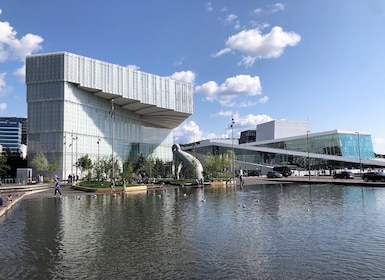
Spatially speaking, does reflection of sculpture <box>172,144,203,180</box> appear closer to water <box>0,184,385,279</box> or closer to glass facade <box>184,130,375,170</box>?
glass facade <box>184,130,375,170</box>

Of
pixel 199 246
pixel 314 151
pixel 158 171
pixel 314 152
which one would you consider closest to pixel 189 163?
pixel 158 171

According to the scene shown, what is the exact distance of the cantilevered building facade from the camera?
76562 mm

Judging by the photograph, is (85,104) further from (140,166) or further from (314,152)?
(314,152)

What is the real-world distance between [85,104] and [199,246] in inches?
3032

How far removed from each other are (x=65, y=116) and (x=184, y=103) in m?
37.9

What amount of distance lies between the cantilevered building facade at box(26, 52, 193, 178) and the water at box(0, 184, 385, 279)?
5067cm

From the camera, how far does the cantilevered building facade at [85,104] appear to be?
7656cm

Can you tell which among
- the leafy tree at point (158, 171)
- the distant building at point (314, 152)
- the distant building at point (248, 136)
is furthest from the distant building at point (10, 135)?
the leafy tree at point (158, 171)

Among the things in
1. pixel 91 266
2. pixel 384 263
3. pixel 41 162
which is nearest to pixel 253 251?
pixel 384 263

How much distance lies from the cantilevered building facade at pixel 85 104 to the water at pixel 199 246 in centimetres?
5067

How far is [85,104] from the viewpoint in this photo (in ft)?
273

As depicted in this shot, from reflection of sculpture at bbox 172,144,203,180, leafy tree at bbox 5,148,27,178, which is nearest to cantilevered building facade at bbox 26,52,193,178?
leafy tree at bbox 5,148,27,178

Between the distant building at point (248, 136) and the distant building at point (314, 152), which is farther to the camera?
the distant building at point (248, 136)

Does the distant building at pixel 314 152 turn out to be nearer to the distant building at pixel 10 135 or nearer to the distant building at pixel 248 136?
the distant building at pixel 248 136
